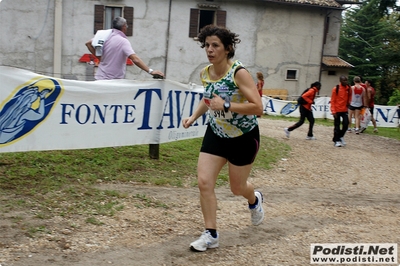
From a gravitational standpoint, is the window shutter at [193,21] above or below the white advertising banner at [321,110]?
above

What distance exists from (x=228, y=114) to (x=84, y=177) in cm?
276

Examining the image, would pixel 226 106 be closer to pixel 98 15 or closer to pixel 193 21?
pixel 98 15

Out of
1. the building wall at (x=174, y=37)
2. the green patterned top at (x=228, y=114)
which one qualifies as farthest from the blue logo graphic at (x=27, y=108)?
the building wall at (x=174, y=37)

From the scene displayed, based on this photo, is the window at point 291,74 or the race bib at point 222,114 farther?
the window at point 291,74

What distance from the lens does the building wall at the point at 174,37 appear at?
27797mm

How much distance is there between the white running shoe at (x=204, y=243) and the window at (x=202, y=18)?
83.3ft

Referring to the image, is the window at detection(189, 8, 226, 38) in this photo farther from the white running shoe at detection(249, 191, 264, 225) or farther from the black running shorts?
the black running shorts

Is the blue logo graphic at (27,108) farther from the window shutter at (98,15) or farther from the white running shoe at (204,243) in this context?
the window shutter at (98,15)

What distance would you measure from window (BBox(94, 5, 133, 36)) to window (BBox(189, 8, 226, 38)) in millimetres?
3580

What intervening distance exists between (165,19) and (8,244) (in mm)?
26033

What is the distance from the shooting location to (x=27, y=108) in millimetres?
6188

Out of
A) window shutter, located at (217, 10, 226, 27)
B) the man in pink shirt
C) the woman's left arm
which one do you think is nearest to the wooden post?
the man in pink shirt

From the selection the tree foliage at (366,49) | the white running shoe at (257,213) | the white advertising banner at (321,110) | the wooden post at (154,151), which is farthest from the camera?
the tree foliage at (366,49)

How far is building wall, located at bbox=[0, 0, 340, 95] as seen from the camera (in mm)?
27797
